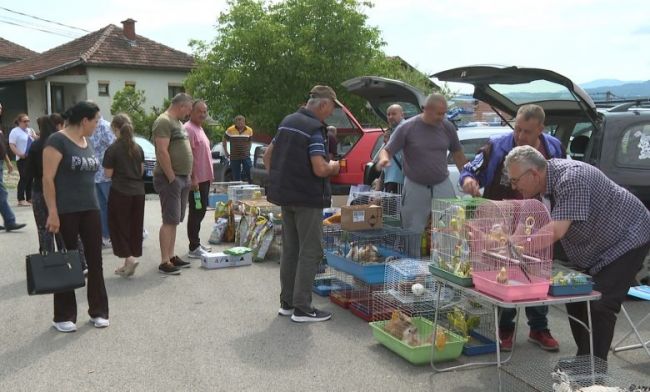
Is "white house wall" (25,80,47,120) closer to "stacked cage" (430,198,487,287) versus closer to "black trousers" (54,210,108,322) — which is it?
"black trousers" (54,210,108,322)

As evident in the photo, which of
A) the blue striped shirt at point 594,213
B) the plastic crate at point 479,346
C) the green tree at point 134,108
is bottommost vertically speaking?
the plastic crate at point 479,346

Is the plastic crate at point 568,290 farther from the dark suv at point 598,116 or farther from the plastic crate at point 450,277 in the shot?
the dark suv at point 598,116

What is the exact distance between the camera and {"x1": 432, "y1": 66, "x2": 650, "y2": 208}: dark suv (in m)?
5.92

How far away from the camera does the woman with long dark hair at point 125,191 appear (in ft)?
23.3

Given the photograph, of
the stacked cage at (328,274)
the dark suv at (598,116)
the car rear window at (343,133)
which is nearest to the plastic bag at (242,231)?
the stacked cage at (328,274)

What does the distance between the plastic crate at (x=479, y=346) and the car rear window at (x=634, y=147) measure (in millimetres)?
2395

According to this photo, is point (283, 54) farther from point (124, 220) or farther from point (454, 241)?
point (454, 241)

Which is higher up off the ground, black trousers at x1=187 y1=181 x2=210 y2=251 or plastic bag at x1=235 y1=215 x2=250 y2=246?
black trousers at x1=187 y1=181 x2=210 y2=251

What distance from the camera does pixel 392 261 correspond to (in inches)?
224

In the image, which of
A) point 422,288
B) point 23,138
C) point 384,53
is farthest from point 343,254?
point 384,53

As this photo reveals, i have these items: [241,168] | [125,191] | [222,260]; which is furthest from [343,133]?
[125,191]

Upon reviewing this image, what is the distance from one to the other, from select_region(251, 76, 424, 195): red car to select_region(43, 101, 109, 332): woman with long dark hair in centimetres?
383

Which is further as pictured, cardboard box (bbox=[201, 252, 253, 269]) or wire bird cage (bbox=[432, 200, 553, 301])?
cardboard box (bbox=[201, 252, 253, 269])

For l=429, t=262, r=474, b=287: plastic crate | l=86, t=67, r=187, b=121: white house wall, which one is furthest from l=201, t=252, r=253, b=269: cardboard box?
l=86, t=67, r=187, b=121: white house wall
